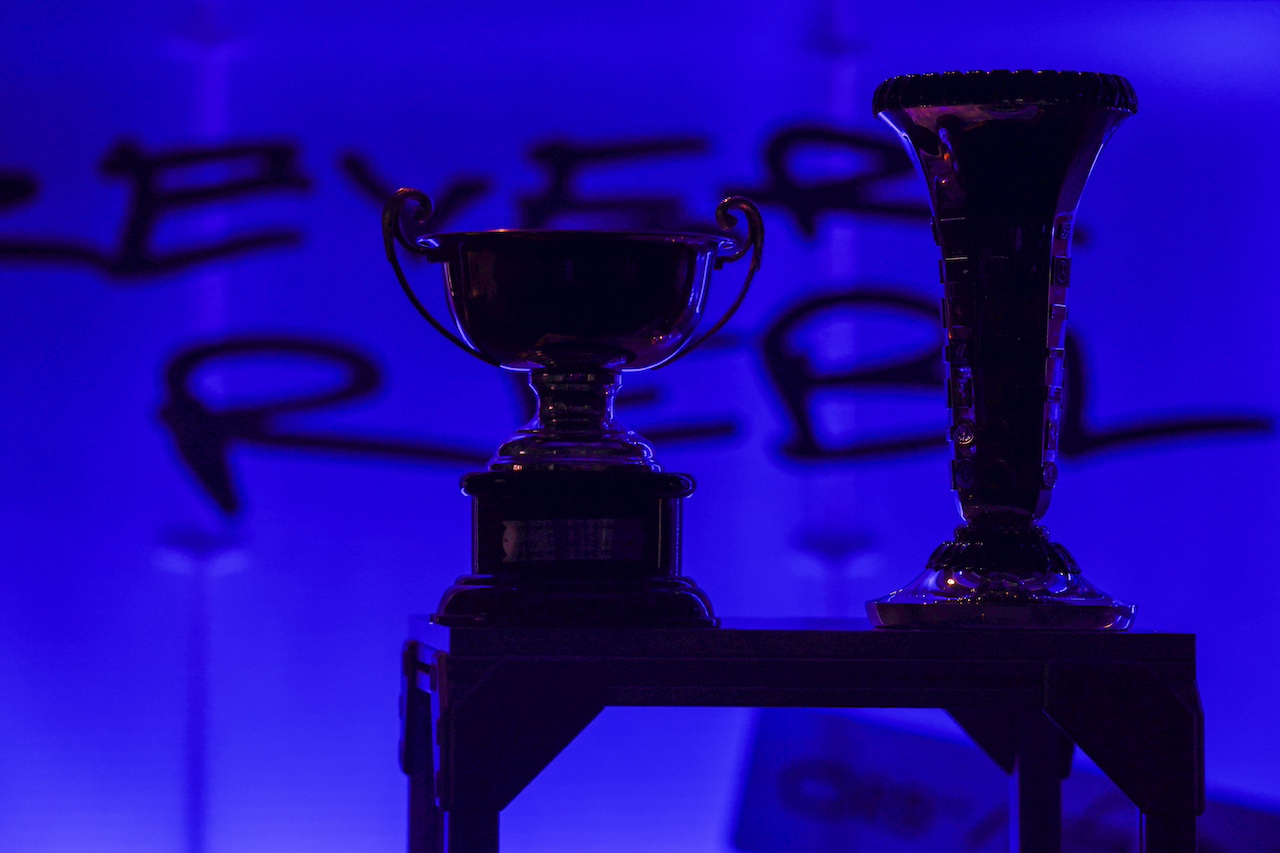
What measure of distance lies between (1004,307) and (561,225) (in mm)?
828

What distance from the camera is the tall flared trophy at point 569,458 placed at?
1.20 m

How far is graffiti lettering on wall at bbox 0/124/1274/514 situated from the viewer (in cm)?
190

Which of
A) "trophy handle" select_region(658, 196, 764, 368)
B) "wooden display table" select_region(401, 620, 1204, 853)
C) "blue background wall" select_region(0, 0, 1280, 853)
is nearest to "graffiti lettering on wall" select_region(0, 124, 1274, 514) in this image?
"blue background wall" select_region(0, 0, 1280, 853)

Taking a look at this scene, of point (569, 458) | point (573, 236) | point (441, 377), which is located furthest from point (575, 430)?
point (441, 377)

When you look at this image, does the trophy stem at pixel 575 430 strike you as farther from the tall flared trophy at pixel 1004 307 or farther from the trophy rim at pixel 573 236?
the tall flared trophy at pixel 1004 307

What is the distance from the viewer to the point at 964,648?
3.67 feet

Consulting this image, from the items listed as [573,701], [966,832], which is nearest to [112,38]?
[573,701]

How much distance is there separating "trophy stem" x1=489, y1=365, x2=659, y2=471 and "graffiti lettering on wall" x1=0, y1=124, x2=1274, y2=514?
2.13ft

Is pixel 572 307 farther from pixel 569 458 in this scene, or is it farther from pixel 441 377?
pixel 441 377

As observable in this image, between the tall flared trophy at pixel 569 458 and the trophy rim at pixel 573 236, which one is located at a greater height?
the trophy rim at pixel 573 236

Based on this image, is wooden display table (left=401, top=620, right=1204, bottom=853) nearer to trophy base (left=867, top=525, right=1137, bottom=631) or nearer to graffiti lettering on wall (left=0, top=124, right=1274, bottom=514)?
trophy base (left=867, top=525, right=1137, bottom=631)

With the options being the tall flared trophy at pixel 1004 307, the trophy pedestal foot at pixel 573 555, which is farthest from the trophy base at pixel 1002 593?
the trophy pedestal foot at pixel 573 555

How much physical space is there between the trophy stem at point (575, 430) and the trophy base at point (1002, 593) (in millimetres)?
238

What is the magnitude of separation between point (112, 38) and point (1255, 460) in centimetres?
154
